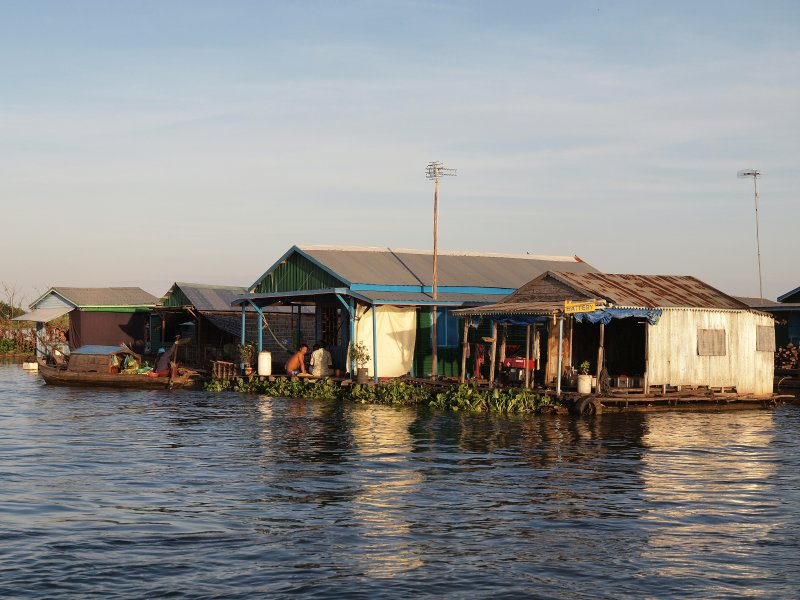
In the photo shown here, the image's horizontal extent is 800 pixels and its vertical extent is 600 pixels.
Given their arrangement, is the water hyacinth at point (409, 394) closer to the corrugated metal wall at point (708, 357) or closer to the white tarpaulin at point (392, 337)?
the white tarpaulin at point (392, 337)

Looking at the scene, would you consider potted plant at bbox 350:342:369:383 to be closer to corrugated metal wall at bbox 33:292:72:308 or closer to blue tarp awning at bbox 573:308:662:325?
blue tarp awning at bbox 573:308:662:325

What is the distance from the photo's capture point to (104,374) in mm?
42500

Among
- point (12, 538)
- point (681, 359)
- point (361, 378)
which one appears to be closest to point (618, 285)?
point (681, 359)

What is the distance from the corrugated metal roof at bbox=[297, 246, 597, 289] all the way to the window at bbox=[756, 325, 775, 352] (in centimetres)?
1012

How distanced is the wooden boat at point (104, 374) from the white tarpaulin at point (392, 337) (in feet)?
30.5

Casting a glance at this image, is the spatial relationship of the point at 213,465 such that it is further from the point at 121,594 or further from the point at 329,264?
the point at 329,264

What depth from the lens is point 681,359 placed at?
108 feet

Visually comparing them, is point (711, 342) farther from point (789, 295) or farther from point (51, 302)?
point (51, 302)

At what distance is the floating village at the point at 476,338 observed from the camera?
32219 millimetres

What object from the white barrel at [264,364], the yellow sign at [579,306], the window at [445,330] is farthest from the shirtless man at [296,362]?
the yellow sign at [579,306]

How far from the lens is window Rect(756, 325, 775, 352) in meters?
34.8

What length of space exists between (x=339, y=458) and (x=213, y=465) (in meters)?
2.78

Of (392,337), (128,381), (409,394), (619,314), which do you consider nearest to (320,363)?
(392,337)

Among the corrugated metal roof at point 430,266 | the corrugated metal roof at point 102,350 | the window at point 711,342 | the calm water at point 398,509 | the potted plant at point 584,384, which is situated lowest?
the calm water at point 398,509
